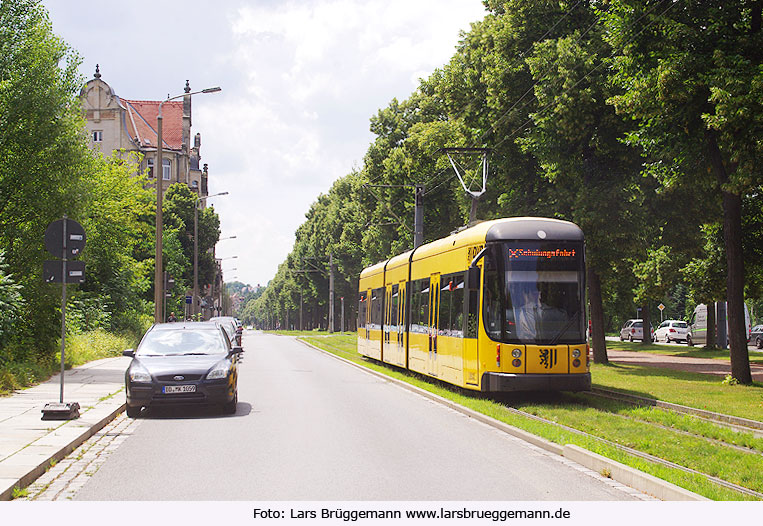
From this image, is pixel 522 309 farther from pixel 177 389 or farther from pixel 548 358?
pixel 177 389

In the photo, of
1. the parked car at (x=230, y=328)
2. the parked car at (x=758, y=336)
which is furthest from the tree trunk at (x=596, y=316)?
the parked car at (x=758, y=336)

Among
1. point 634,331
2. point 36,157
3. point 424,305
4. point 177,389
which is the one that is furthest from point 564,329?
point 634,331

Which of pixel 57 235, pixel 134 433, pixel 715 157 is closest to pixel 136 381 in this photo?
pixel 134 433

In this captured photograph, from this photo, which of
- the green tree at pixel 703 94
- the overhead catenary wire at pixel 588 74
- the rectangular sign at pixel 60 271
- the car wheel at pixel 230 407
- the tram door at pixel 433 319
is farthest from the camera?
the tram door at pixel 433 319

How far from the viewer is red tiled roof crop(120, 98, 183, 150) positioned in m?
89.1

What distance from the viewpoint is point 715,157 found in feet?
64.7

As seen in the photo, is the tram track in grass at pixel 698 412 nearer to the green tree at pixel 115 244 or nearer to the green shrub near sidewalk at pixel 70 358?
the green shrub near sidewalk at pixel 70 358

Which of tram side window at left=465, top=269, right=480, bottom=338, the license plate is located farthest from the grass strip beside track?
the license plate

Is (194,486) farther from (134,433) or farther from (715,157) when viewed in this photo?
(715,157)

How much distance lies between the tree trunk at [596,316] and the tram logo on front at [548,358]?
13.7 metres

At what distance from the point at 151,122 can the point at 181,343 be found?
8625 cm

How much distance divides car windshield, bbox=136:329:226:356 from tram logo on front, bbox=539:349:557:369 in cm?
577

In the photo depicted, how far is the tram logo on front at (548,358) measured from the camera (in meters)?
16.1

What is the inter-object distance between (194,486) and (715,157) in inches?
608
